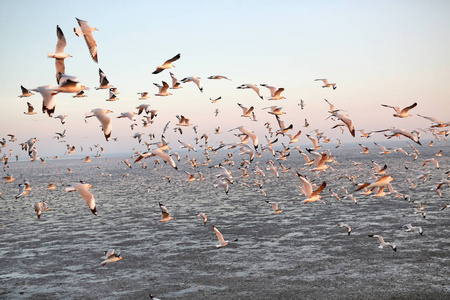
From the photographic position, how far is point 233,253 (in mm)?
21469

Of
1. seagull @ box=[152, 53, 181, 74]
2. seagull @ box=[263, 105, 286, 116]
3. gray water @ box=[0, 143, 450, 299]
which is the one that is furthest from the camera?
seagull @ box=[263, 105, 286, 116]

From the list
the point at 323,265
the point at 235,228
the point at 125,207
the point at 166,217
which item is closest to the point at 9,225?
the point at 125,207

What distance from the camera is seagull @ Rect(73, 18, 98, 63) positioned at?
1547 centimetres

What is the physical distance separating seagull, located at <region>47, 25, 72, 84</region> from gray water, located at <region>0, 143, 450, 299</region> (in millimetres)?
8981

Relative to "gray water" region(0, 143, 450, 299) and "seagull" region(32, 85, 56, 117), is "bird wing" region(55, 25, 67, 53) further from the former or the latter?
"gray water" region(0, 143, 450, 299)

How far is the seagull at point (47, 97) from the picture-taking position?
12938 mm

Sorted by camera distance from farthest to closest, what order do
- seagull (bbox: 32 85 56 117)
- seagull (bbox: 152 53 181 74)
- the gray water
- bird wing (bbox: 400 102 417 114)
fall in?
bird wing (bbox: 400 102 417 114) < seagull (bbox: 152 53 181 74) < the gray water < seagull (bbox: 32 85 56 117)

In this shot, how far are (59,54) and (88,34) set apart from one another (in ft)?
5.13

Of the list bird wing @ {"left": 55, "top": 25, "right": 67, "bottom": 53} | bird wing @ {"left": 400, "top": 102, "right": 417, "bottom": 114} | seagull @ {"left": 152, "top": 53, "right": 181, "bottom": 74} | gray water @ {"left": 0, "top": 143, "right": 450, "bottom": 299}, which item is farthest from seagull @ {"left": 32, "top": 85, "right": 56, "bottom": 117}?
bird wing @ {"left": 400, "top": 102, "right": 417, "bottom": 114}

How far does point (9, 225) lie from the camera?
1232 inches

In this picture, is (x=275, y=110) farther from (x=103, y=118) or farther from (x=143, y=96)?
(x=103, y=118)

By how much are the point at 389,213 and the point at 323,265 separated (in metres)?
14.6

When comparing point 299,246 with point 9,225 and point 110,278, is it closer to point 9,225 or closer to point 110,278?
point 110,278

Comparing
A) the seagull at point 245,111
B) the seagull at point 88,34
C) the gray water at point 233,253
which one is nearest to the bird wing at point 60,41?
the seagull at point 88,34
